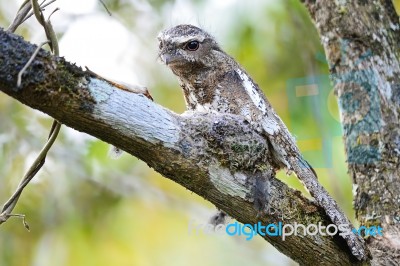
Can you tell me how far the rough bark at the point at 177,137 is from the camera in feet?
4.81

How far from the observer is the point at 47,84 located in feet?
4.83

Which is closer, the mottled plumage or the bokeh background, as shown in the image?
the mottled plumage

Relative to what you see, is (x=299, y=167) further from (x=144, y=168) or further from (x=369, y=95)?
(x=144, y=168)

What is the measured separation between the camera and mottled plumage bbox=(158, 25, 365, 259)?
6.72 ft

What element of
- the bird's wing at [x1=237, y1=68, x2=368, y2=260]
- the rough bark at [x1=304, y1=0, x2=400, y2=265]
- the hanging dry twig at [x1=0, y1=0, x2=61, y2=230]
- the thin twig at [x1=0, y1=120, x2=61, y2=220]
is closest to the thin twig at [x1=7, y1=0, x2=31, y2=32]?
the hanging dry twig at [x1=0, y1=0, x2=61, y2=230]

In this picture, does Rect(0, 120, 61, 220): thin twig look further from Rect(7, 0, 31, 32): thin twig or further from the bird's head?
the bird's head

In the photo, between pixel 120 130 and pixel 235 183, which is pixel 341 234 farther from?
pixel 120 130

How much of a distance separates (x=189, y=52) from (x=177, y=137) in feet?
2.04

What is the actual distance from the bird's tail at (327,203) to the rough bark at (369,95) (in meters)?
0.23

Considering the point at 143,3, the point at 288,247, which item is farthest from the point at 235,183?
the point at 143,3

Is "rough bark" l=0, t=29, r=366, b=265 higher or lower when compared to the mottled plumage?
lower

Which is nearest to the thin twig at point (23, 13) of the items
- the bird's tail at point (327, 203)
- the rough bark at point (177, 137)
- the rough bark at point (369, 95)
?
the rough bark at point (177, 137)

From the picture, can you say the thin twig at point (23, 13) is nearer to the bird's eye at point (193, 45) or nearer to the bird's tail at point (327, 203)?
the bird's eye at point (193, 45)

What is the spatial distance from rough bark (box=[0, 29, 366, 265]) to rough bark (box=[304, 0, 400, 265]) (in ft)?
1.30
